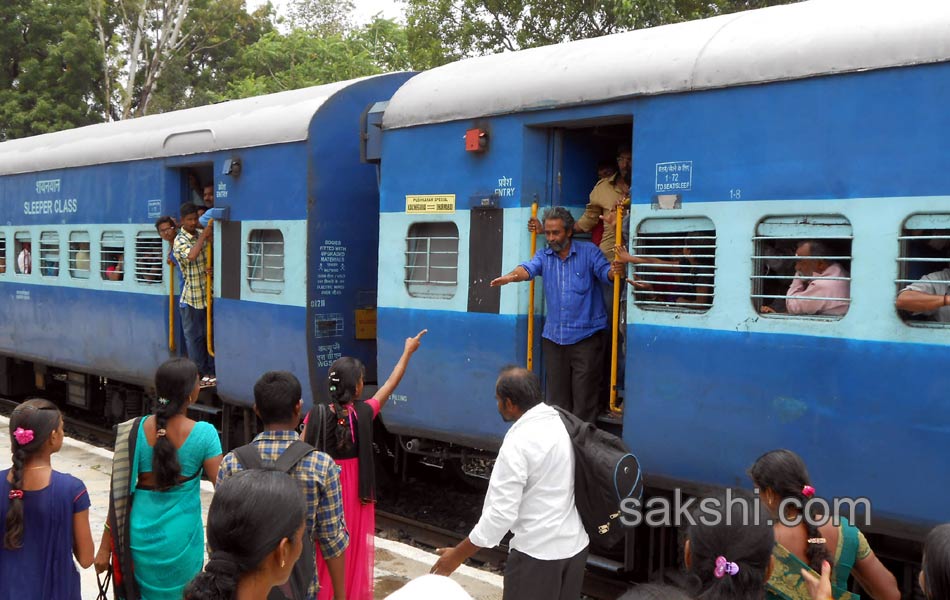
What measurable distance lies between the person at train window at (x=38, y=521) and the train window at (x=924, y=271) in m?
3.58

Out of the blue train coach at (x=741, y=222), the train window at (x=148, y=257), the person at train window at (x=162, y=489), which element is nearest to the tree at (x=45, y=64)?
the train window at (x=148, y=257)

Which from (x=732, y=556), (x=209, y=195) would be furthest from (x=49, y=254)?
(x=732, y=556)

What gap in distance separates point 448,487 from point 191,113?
15.1ft

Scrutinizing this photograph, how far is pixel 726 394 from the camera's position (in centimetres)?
518

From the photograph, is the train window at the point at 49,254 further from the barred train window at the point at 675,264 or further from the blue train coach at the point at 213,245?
the barred train window at the point at 675,264

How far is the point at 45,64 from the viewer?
90.6ft

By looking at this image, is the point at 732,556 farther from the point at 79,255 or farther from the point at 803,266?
the point at 79,255

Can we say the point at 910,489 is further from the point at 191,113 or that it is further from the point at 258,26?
the point at 258,26

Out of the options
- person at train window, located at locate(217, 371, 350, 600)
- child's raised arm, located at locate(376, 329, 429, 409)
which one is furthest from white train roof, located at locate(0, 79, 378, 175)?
person at train window, located at locate(217, 371, 350, 600)

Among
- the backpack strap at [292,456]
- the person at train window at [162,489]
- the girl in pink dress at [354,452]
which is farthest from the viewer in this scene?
the girl in pink dress at [354,452]

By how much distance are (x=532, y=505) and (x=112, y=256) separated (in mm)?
8110

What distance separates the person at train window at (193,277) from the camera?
29.9 feet

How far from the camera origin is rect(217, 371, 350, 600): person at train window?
12.0 ft

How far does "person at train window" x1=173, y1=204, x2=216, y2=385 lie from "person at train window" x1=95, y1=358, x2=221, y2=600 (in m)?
5.19
